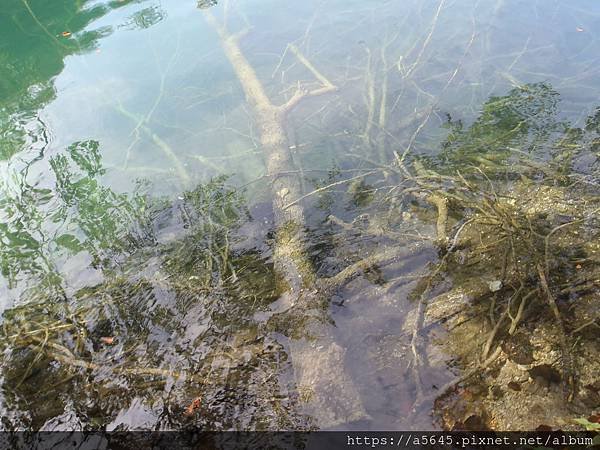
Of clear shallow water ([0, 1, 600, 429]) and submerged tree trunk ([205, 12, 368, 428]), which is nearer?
submerged tree trunk ([205, 12, 368, 428])

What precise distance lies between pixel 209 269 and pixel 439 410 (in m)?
2.01

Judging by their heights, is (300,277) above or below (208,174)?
below

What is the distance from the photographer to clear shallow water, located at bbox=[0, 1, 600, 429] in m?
2.78

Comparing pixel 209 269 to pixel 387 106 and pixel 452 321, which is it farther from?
pixel 387 106

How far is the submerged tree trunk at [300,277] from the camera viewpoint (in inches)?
99.1

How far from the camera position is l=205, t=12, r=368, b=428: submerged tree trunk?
2.52m

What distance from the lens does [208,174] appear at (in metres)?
4.85

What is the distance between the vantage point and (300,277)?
3305 millimetres

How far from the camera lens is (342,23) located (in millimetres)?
7043

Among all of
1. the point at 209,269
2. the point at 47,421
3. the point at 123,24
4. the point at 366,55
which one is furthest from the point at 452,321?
the point at 123,24

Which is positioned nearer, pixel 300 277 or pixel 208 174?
pixel 300 277

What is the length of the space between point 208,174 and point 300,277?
2085 mm

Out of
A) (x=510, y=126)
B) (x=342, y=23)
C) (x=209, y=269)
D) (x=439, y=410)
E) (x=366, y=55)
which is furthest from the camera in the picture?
(x=342, y=23)

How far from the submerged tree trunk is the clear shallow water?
0.07 m
